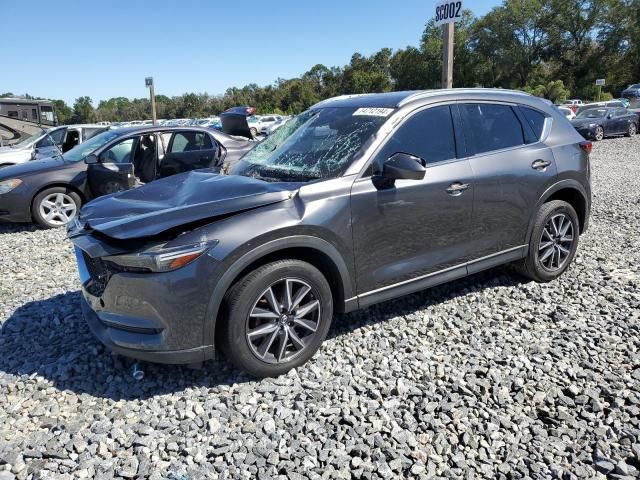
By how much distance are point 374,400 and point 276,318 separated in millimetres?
773

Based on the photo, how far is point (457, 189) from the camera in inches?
150

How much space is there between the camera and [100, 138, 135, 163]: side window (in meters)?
7.77

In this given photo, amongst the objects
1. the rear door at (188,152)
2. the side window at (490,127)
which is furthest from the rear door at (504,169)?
the rear door at (188,152)

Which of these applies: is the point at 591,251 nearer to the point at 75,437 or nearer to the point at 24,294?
the point at 75,437

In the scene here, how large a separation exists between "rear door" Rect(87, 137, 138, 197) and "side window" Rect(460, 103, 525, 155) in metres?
5.00

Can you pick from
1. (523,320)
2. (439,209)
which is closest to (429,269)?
(439,209)

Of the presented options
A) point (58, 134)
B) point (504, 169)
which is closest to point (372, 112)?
point (504, 169)

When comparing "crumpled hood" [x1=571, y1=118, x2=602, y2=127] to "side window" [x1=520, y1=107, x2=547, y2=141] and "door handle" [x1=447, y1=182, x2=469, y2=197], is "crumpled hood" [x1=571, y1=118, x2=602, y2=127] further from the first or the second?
"door handle" [x1=447, y1=182, x2=469, y2=197]

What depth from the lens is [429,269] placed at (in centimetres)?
378

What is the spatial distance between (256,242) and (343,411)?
110 cm

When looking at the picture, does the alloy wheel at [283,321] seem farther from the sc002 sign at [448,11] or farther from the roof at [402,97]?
the sc002 sign at [448,11]

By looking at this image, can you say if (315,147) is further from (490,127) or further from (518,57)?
(518,57)

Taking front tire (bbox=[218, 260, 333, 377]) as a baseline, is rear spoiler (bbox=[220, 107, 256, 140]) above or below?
above

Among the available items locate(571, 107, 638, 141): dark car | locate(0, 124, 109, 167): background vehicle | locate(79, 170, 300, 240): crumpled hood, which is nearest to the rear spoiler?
locate(79, 170, 300, 240): crumpled hood
